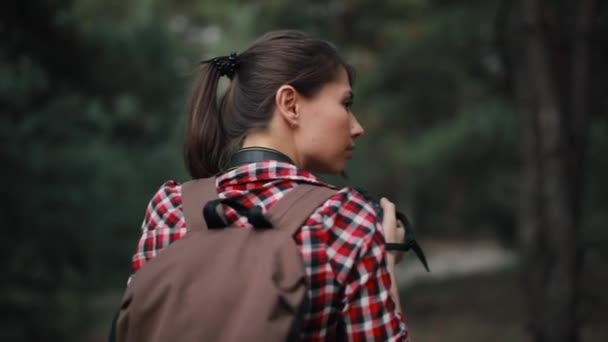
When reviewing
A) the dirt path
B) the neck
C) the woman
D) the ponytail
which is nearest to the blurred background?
the ponytail

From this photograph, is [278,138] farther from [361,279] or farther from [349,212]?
[361,279]

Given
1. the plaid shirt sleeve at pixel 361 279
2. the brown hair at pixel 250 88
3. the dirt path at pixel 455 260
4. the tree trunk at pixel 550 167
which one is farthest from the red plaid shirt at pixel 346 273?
the dirt path at pixel 455 260

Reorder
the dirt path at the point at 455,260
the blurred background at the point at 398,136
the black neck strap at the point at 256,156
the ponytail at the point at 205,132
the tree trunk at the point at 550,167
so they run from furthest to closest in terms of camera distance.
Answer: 1. the dirt path at the point at 455,260
2. the blurred background at the point at 398,136
3. the tree trunk at the point at 550,167
4. the ponytail at the point at 205,132
5. the black neck strap at the point at 256,156

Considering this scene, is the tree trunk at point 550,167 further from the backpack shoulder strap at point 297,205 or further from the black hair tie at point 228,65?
the backpack shoulder strap at point 297,205

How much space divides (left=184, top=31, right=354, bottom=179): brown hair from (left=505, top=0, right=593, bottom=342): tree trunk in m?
3.31

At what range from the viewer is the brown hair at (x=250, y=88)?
4.87 ft

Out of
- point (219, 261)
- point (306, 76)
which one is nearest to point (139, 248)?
point (219, 261)

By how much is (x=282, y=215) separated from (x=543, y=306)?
3672 millimetres

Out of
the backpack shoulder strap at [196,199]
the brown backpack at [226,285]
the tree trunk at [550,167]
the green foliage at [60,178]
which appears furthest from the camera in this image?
the green foliage at [60,178]

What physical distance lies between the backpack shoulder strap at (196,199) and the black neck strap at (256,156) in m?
0.07

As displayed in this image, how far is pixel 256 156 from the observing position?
145 cm

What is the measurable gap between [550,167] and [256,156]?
3.56m

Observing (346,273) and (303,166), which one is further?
(303,166)

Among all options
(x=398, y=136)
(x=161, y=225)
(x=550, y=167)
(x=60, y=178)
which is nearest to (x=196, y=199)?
(x=161, y=225)
